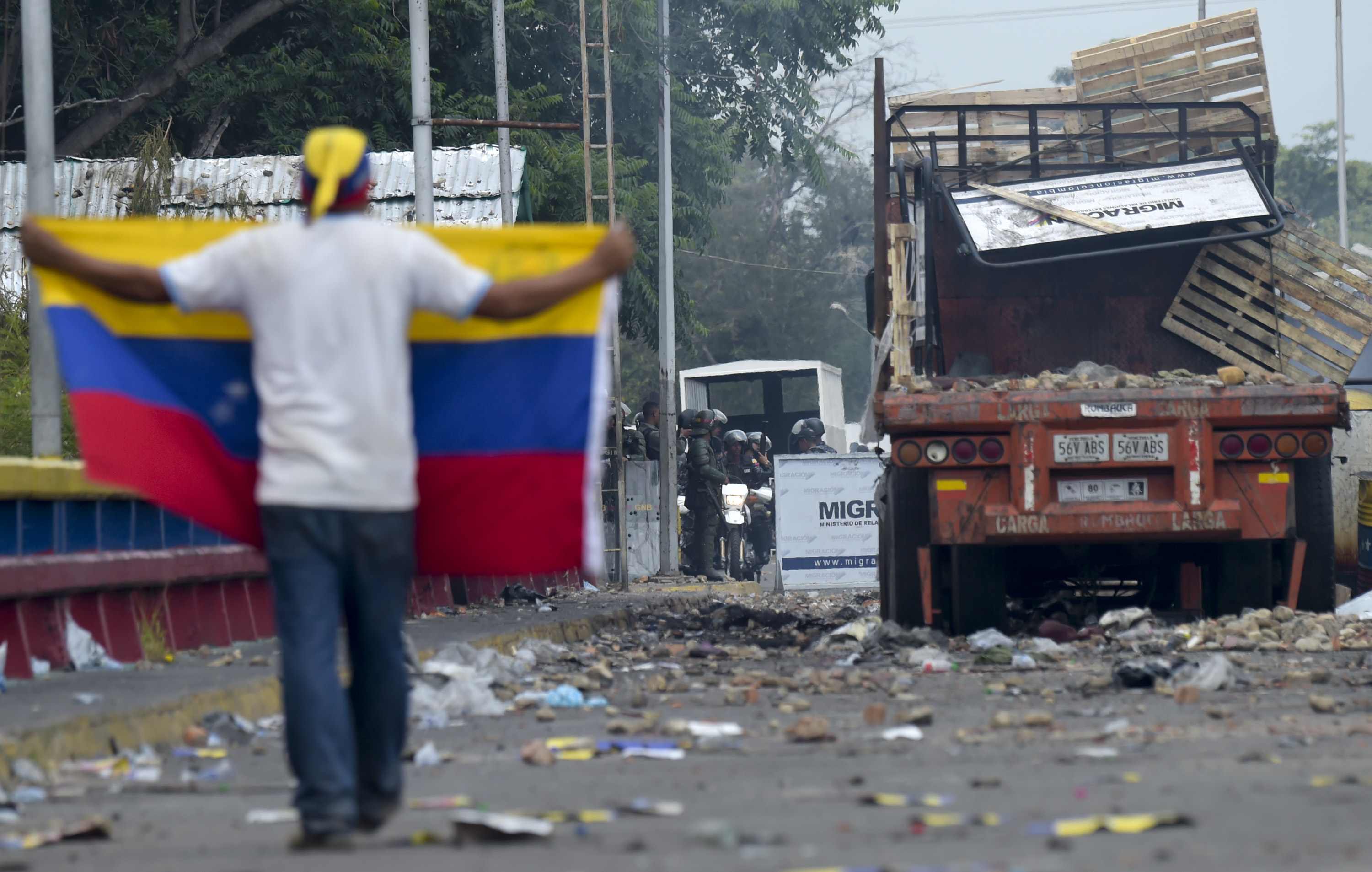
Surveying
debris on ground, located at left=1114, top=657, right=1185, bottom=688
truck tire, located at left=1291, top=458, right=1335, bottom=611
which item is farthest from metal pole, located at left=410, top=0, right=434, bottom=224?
debris on ground, located at left=1114, top=657, right=1185, bottom=688

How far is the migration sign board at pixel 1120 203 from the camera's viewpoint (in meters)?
10.9

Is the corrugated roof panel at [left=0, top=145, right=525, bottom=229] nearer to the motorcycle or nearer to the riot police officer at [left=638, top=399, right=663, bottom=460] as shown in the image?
the riot police officer at [left=638, top=399, right=663, bottom=460]

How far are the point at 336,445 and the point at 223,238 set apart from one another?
936 millimetres

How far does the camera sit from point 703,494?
23906 millimetres

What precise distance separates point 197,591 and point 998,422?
13.6 ft

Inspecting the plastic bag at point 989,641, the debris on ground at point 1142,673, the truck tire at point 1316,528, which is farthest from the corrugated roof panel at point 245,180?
the debris on ground at point 1142,673

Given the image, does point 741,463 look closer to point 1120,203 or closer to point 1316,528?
point 1120,203

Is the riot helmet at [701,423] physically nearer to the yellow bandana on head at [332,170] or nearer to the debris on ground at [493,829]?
the yellow bandana on head at [332,170]

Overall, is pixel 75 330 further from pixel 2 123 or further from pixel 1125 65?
pixel 2 123

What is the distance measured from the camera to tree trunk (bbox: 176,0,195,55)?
969 inches

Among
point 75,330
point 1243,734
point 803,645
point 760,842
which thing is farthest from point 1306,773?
point 803,645

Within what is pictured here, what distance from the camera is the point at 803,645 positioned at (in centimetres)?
1115

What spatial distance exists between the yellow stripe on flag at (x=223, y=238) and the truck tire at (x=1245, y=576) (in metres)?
6.35

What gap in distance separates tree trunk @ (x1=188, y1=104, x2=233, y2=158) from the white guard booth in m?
15.6
